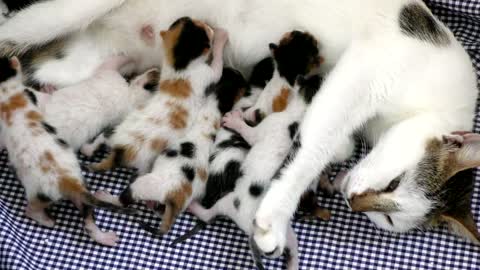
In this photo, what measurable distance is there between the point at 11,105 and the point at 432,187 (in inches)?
43.0

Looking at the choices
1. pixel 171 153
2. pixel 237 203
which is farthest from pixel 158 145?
pixel 237 203

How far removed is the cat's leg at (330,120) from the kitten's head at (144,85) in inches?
18.5

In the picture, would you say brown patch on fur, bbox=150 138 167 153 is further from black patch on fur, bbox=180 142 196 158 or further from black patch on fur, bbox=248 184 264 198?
black patch on fur, bbox=248 184 264 198

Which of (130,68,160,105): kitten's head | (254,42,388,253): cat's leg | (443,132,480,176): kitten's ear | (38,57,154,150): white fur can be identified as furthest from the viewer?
(130,68,160,105): kitten's head

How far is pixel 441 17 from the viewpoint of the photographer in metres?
2.31

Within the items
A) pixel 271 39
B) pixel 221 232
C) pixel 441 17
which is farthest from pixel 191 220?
pixel 441 17

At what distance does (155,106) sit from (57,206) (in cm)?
39

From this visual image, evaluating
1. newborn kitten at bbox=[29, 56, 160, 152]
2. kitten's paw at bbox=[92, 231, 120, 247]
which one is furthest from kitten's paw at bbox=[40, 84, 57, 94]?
kitten's paw at bbox=[92, 231, 120, 247]

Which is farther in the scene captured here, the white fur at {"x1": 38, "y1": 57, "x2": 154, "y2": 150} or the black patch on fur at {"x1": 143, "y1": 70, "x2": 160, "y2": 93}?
the black patch on fur at {"x1": 143, "y1": 70, "x2": 160, "y2": 93}

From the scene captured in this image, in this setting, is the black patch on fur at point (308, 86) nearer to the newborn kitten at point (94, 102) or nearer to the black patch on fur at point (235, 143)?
the black patch on fur at point (235, 143)

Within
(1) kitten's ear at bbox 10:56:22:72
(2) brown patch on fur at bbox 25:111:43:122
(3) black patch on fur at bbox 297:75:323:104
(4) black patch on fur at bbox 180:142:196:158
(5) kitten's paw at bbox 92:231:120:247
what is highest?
(3) black patch on fur at bbox 297:75:323:104

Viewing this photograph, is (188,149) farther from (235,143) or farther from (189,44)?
(189,44)

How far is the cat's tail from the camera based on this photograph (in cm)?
204

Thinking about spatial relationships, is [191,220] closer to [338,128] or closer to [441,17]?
[338,128]
